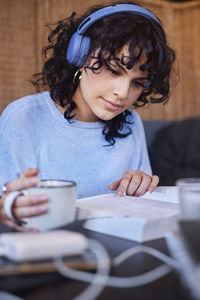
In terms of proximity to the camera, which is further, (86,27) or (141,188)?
(86,27)

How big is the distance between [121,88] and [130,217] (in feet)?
1.55

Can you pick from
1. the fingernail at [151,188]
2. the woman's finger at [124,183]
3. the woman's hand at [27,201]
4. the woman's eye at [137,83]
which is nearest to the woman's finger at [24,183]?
the woman's hand at [27,201]

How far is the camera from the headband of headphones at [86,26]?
0.93 metres

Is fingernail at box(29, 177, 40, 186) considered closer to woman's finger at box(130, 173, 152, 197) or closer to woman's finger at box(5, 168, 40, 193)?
woman's finger at box(5, 168, 40, 193)

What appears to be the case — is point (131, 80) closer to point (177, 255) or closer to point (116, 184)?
point (116, 184)

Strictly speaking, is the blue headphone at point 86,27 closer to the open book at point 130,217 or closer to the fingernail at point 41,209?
the open book at point 130,217

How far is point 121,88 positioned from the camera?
38.2 inches

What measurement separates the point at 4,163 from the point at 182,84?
168 cm

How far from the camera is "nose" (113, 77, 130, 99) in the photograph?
97cm

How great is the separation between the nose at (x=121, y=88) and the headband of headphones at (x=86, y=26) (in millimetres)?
146

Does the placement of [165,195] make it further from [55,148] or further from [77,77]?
[77,77]

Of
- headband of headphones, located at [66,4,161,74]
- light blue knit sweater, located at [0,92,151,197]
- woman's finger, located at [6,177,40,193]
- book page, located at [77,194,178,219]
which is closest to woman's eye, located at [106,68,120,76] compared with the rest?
headband of headphones, located at [66,4,161,74]

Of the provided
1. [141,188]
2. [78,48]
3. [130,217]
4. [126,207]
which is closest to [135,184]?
[141,188]

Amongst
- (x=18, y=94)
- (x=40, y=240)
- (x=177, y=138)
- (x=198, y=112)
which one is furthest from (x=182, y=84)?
(x=40, y=240)
